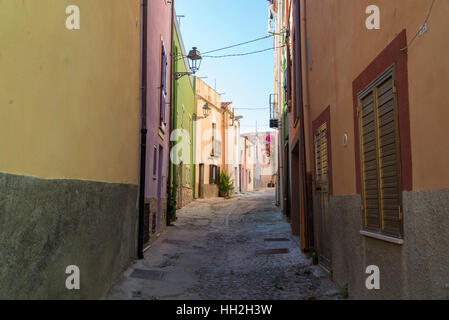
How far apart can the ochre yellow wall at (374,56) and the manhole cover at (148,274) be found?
2966mm

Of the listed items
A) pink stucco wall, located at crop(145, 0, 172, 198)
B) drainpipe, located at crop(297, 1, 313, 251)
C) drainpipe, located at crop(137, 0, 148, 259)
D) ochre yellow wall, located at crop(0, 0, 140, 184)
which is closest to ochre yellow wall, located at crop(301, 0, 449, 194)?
drainpipe, located at crop(297, 1, 313, 251)

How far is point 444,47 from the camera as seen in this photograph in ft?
8.22

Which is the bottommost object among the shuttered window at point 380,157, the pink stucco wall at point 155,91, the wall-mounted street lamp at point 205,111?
the shuttered window at point 380,157

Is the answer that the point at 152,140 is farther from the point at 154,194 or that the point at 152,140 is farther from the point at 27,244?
the point at 27,244

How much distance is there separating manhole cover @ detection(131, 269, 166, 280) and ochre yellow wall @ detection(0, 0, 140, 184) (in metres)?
1.48

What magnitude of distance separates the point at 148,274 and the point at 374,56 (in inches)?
178

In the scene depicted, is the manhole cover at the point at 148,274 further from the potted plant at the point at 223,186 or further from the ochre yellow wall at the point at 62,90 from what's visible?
the potted plant at the point at 223,186

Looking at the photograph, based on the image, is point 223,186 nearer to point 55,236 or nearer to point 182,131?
point 182,131

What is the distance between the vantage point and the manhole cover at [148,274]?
6.25 metres

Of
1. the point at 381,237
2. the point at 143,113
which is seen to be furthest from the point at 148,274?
the point at 381,237

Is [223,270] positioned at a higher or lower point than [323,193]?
lower

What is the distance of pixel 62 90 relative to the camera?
3.48 metres

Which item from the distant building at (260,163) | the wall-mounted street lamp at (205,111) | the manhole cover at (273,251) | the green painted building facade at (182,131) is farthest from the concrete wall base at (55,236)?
the distant building at (260,163)
